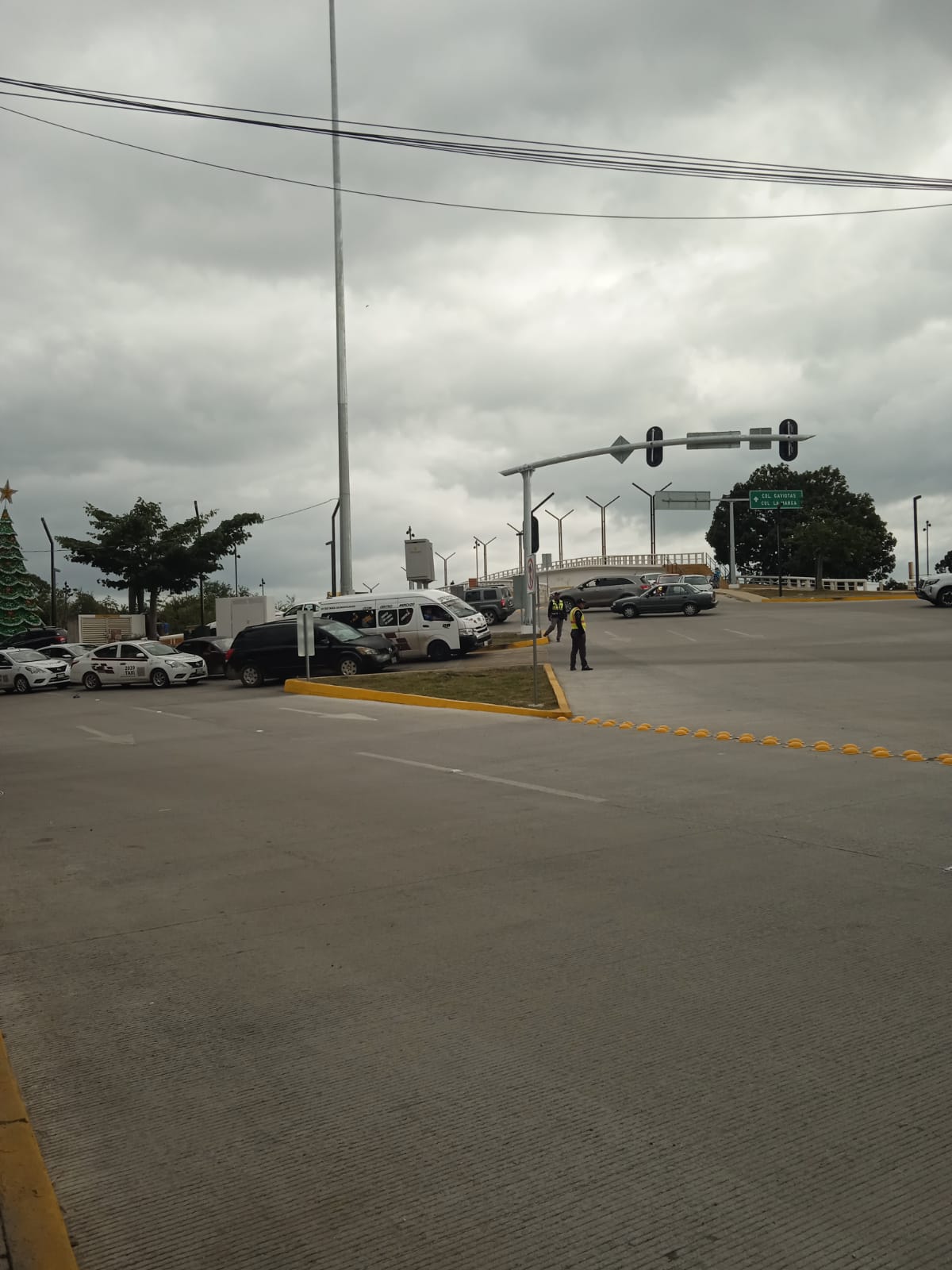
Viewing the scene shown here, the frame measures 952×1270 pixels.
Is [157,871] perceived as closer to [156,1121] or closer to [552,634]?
[156,1121]

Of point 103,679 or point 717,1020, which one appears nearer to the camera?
point 717,1020

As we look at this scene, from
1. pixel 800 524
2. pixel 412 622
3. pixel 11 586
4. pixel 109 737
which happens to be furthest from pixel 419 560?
pixel 800 524

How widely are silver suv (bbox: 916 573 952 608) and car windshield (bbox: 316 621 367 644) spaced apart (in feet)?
86.1

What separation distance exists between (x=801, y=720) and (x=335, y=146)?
32.2 metres

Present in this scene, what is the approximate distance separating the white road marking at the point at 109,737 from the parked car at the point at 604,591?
39.0m

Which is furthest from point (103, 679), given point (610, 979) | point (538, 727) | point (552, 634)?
point (610, 979)

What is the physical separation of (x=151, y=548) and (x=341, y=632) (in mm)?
30447

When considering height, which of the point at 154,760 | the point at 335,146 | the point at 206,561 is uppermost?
the point at 335,146

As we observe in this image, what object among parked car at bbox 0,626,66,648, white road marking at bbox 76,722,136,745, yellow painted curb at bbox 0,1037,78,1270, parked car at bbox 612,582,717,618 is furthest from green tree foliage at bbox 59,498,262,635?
yellow painted curb at bbox 0,1037,78,1270

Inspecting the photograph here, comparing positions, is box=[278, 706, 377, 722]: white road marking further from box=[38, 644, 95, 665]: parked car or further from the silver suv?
the silver suv

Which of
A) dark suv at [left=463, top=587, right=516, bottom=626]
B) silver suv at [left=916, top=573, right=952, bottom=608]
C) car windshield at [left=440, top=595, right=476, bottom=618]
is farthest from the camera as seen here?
dark suv at [left=463, top=587, right=516, bottom=626]

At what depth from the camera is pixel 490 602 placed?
173 feet

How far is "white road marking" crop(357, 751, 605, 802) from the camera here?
1070 centimetres

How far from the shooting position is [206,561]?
5922 cm
